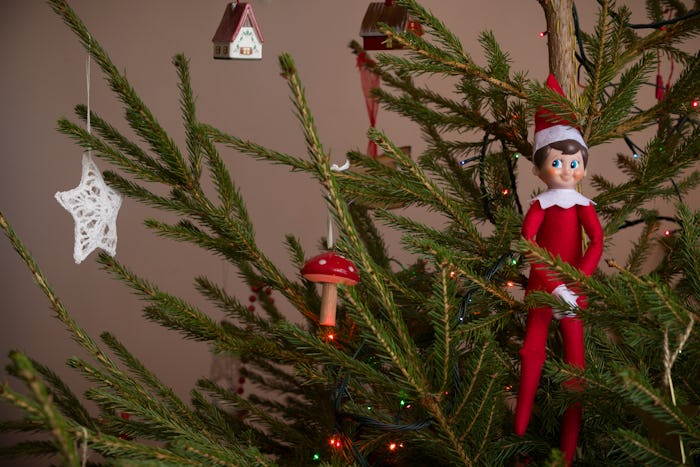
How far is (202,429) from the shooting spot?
66 centimetres

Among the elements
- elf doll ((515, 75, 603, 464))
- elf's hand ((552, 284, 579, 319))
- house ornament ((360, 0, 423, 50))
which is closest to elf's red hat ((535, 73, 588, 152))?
elf doll ((515, 75, 603, 464))

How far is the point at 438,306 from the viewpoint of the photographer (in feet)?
1.69

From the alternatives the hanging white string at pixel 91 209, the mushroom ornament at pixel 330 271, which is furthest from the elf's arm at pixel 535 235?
the hanging white string at pixel 91 209

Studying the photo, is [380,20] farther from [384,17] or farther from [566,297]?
[566,297]

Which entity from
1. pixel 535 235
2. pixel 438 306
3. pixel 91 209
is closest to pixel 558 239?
pixel 535 235

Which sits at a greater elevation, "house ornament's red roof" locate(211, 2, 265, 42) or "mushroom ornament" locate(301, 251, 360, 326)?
"house ornament's red roof" locate(211, 2, 265, 42)

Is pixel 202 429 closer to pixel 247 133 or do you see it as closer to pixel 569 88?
pixel 569 88

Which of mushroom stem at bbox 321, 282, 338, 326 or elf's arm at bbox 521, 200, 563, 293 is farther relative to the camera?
mushroom stem at bbox 321, 282, 338, 326

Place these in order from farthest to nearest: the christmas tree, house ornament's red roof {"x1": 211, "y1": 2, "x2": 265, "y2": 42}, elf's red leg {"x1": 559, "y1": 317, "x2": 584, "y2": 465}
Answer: house ornament's red roof {"x1": 211, "y1": 2, "x2": 265, "y2": 42} < elf's red leg {"x1": 559, "y1": 317, "x2": 584, "y2": 465} < the christmas tree

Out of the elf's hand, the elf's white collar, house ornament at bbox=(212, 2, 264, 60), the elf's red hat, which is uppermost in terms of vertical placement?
house ornament at bbox=(212, 2, 264, 60)

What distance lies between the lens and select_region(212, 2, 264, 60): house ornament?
91cm

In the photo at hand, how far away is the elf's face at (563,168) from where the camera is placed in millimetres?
626

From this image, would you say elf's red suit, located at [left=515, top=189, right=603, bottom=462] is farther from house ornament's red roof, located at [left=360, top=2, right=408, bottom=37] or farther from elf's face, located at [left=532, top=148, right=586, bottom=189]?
house ornament's red roof, located at [left=360, top=2, right=408, bottom=37]

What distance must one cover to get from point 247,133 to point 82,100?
46cm
